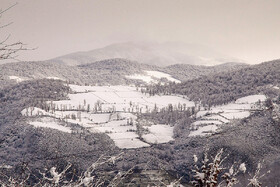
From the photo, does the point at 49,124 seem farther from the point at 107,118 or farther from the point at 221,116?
the point at 221,116

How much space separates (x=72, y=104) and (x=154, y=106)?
42.3 m

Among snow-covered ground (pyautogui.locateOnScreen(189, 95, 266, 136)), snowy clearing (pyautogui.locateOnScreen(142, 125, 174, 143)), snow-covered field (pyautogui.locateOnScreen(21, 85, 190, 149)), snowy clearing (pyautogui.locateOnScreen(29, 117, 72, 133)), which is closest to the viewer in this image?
snow-covered ground (pyautogui.locateOnScreen(189, 95, 266, 136))

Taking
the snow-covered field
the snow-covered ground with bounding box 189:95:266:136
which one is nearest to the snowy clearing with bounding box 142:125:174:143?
the snow-covered field

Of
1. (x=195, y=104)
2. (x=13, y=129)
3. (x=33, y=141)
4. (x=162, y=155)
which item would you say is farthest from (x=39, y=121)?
(x=195, y=104)

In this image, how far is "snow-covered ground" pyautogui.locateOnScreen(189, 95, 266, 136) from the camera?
12650cm

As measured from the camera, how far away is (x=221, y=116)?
139125 millimetres

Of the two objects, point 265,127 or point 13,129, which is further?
point 13,129

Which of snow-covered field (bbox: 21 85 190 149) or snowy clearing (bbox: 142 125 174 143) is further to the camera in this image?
snowy clearing (bbox: 142 125 174 143)

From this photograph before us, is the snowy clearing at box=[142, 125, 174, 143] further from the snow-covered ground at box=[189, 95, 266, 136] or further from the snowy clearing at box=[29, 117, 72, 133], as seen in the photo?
the snowy clearing at box=[29, 117, 72, 133]

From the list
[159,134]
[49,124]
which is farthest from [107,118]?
[49,124]

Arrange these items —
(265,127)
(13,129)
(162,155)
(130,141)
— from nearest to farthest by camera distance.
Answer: (265,127), (162,155), (130,141), (13,129)

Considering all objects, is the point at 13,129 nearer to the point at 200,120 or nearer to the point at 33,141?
the point at 33,141

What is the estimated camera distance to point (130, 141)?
5157 inches

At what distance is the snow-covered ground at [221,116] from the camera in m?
126
